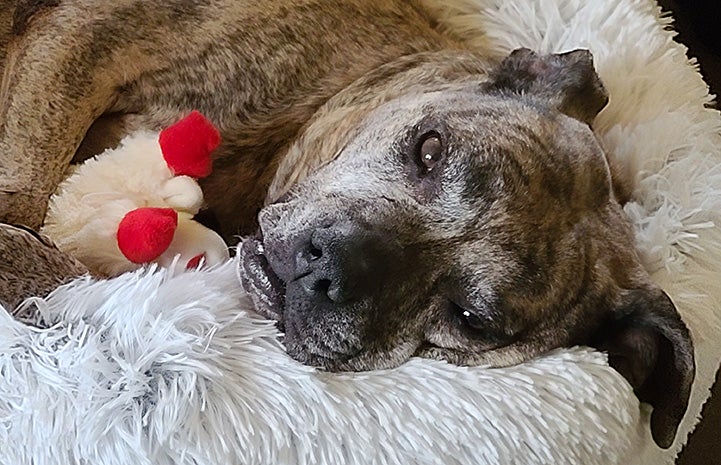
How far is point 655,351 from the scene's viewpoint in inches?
66.7

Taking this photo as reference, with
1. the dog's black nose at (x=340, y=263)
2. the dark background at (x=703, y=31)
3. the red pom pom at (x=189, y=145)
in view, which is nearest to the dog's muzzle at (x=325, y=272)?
the dog's black nose at (x=340, y=263)

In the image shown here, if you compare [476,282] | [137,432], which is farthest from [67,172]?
[476,282]

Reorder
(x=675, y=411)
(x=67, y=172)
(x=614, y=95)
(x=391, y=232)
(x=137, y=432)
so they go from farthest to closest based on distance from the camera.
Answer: (x=614, y=95), (x=67, y=172), (x=675, y=411), (x=391, y=232), (x=137, y=432)

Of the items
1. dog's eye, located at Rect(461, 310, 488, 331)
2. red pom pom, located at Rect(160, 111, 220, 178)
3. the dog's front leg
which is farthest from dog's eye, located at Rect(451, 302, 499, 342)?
the dog's front leg

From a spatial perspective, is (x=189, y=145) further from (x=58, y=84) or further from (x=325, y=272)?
(x=325, y=272)

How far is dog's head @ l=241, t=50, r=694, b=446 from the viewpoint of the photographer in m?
1.48

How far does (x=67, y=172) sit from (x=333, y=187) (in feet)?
1.80

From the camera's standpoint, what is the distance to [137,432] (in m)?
1.34

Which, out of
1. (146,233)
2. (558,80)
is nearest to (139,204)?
(146,233)

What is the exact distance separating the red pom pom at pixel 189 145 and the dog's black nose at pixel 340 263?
370mm

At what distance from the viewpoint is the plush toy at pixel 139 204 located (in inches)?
65.1

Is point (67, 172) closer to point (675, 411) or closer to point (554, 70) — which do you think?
point (554, 70)

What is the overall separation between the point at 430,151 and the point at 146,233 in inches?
18.8

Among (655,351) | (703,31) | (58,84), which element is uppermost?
(58,84)
